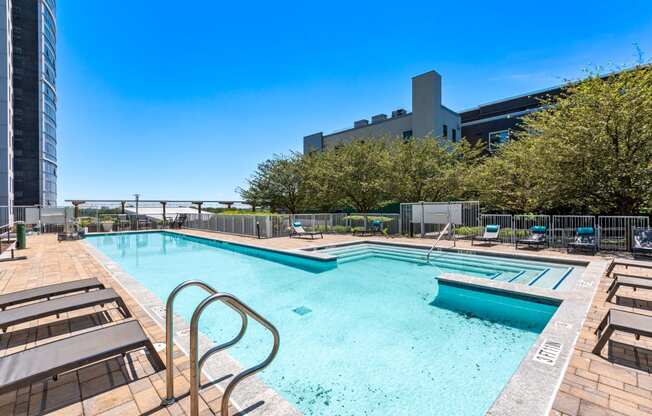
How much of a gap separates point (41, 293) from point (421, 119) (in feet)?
80.5

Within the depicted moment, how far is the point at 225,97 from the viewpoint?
1573 centimetres

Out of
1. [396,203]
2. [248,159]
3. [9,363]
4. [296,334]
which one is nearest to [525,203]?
[396,203]

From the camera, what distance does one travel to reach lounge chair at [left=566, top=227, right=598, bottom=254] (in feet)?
28.8

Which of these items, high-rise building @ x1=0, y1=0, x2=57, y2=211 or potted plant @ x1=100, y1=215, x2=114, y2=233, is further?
high-rise building @ x1=0, y1=0, x2=57, y2=211

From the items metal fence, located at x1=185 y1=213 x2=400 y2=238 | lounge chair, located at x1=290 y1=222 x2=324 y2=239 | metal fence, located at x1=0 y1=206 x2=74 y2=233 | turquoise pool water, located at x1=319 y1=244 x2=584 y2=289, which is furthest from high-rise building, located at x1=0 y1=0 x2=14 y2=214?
turquoise pool water, located at x1=319 y1=244 x2=584 y2=289

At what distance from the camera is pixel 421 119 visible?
23.8m

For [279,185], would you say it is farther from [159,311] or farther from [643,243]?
[643,243]

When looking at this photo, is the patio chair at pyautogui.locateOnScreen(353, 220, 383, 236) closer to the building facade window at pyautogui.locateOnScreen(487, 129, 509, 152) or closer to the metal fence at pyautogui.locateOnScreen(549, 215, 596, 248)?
the metal fence at pyautogui.locateOnScreen(549, 215, 596, 248)

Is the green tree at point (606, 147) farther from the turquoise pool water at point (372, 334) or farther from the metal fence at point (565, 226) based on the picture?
the turquoise pool water at point (372, 334)

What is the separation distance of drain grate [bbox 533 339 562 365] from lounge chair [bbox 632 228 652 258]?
7.76 m

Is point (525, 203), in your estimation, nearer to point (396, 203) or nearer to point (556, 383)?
point (396, 203)

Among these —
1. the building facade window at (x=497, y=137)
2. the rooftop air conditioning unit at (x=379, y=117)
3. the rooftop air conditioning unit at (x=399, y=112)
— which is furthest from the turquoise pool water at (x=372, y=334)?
the building facade window at (x=497, y=137)

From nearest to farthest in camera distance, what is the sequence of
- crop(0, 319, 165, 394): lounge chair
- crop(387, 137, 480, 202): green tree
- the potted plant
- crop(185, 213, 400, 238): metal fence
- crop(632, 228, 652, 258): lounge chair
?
crop(0, 319, 165, 394): lounge chair, crop(632, 228, 652, 258): lounge chair, crop(185, 213, 400, 238): metal fence, the potted plant, crop(387, 137, 480, 202): green tree

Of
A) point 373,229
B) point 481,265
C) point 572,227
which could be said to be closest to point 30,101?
point 373,229
